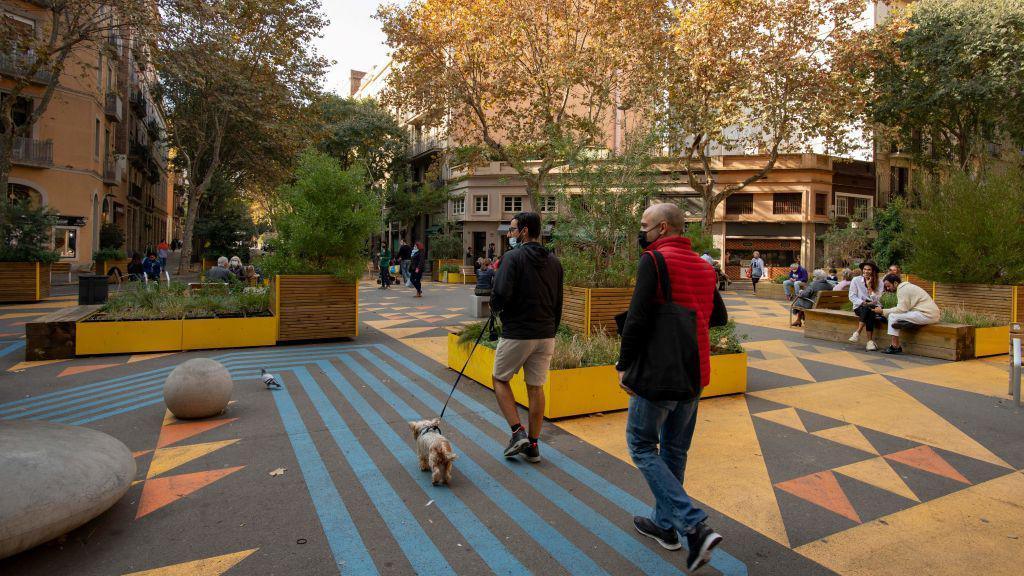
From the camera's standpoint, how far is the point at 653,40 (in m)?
20.8

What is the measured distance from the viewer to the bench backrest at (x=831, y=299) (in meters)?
12.4

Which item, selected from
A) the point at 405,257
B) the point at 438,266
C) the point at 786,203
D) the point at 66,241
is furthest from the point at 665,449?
the point at 786,203

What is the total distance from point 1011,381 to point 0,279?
20215mm

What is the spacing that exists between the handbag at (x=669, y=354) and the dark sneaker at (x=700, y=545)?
643 mm

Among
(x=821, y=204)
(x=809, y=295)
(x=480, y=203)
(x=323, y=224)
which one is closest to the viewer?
(x=323, y=224)

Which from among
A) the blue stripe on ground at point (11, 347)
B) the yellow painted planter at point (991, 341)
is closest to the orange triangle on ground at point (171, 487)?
the blue stripe on ground at point (11, 347)

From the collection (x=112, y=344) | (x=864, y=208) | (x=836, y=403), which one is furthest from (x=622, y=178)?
(x=864, y=208)

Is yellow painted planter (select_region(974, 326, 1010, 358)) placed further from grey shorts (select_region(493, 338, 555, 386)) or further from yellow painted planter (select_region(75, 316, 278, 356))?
yellow painted planter (select_region(75, 316, 278, 356))

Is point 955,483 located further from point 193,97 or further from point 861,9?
point 193,97

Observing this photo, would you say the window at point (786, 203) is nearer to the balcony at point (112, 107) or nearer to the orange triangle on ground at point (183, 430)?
the orange triangle on ground at point (183, 430)

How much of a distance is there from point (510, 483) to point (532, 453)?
1.41 ft

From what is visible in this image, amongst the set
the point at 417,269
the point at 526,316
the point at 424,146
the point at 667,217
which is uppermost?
the point at 424,146

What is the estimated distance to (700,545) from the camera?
9.64ft

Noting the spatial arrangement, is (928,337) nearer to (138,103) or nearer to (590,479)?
(590,479)
